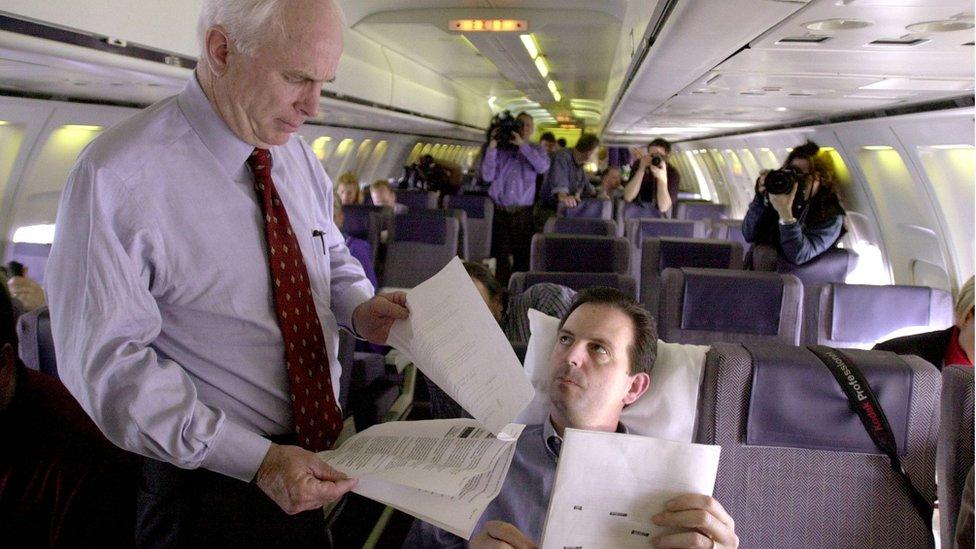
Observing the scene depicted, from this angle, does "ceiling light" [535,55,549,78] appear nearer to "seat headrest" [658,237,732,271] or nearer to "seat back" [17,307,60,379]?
"seat headrest" [658,237,732,271]

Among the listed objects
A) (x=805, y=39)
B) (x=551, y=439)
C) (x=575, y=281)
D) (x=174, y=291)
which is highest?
(x=805, y=39)

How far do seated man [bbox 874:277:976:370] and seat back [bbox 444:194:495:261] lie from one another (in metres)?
5.71

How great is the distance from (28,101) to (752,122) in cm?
694

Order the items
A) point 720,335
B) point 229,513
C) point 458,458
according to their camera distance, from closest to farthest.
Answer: point 458,458
point 229,513
point 720,335

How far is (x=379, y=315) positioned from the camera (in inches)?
76.1

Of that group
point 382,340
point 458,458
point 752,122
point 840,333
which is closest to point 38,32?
point 382,340

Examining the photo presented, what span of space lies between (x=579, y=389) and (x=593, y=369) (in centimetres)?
7

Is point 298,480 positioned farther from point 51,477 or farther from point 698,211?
point 698,211

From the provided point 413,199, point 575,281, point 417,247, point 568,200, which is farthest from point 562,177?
point 575,281

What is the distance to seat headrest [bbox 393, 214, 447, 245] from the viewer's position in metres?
6.79

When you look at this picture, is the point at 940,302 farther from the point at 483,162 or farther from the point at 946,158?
the point at 483,162

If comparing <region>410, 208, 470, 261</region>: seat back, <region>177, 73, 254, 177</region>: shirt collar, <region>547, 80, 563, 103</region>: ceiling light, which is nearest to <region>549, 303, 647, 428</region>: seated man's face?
<region>177, 73, 254, 177</region>: shirt collar

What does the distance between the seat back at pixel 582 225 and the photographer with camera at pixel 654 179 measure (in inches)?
77.8

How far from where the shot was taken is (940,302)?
3781mm
